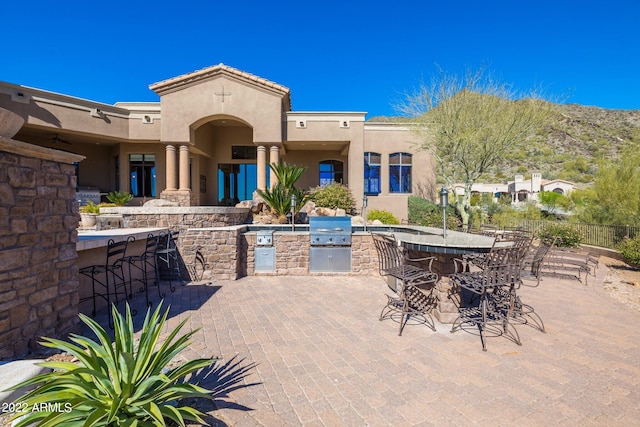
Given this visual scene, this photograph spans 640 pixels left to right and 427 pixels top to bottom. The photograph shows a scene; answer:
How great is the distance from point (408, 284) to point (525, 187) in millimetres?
36762

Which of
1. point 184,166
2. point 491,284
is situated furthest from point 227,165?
point 491,284

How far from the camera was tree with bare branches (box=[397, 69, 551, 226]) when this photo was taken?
13.6m

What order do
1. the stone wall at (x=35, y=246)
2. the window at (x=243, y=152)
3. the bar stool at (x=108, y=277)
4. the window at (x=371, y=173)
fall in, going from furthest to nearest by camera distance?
the window at (x=243, y=152) → the window at (x=371, y=173) → the bar stool at (x=108, y=277) → the stone wall at (x=35, y=246)

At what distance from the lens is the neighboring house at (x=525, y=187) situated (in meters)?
30.1

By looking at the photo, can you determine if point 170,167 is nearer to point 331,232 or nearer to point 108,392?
point 331,232

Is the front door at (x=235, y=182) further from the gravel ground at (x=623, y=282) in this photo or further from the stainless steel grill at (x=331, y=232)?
the gravel ground at (x=623, y=282)

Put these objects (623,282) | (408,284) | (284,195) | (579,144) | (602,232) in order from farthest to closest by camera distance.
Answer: (579,144), (284,195), (602,232), (623,282), (408,284)

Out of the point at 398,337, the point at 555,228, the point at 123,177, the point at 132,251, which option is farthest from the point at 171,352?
the point at 123,177

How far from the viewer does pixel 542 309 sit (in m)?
4.77

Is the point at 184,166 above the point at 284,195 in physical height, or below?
above

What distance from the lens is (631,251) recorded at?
26.4ft

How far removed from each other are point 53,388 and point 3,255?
1.68 m

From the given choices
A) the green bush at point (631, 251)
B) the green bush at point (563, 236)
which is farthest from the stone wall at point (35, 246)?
the green bush at point (563, 236)

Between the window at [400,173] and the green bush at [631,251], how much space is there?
8.77 metres
